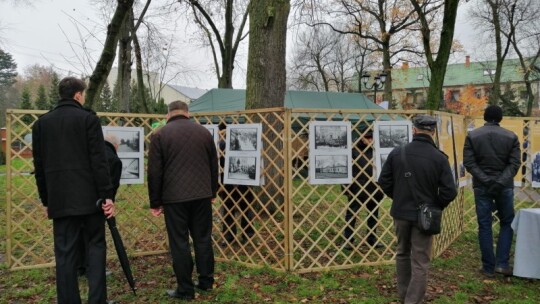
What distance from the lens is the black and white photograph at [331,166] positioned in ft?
12.6

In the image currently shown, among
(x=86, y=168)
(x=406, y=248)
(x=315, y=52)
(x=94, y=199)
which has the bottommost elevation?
(x=406, y=248)

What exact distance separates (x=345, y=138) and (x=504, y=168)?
1.48 meters

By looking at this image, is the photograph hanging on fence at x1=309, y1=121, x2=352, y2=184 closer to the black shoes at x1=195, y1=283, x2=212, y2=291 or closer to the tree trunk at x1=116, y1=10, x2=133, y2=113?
the black shoes at x1=195, y1=283, x2=212, y2=291

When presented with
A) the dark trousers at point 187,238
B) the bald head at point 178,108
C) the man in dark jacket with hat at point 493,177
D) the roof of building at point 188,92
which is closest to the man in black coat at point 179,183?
the dark trousers at point 187,238

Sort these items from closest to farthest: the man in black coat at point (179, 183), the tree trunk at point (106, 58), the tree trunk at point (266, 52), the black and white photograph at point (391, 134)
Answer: the man in black coat at point (179, 183) < the black and white photograph at point (391, 134) < the tree trunk at point (266, 52) < the tree trunk at point (106, 58)

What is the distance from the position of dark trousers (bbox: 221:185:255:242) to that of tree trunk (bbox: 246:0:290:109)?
1317mm

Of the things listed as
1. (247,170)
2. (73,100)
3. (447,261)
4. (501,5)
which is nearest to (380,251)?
(447,261)

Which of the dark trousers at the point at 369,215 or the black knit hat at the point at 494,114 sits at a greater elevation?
the black knit hat at the point at 494,114

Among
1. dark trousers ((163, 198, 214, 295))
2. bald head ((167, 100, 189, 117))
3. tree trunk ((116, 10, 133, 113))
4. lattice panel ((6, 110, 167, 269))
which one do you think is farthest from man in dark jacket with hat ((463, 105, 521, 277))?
tree trunk ((116, 10, 133, 113))

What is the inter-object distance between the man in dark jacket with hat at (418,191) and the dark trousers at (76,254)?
2.10 meters

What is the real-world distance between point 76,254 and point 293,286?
1.79 m

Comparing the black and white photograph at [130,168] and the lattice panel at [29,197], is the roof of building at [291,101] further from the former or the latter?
the black and white photograph at [130,168]

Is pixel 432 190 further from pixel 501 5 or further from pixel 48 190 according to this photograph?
pixel 501 5

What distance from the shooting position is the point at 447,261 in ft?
14.2
